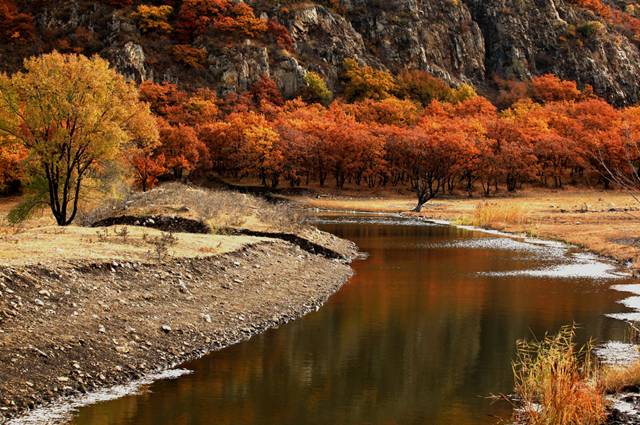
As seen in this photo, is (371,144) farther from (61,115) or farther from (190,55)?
(61,115)

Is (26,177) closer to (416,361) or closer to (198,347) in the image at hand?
(198,347)

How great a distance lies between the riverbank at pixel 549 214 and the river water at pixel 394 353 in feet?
19.0

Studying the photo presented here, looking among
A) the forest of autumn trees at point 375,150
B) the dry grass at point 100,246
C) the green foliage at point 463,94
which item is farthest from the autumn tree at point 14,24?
the dry grass at point 100,246

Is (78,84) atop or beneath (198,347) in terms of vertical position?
atop

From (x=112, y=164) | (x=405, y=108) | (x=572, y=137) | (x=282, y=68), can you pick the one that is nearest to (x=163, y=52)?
(x=282, y=68)

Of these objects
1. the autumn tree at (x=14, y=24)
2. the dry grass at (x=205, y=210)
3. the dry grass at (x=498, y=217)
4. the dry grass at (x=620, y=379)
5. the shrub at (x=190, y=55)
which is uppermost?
the autumn tree at (x=14, y=24)

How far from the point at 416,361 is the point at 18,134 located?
2995 centimetres

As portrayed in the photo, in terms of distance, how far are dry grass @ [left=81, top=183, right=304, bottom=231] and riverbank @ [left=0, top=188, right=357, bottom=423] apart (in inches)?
287

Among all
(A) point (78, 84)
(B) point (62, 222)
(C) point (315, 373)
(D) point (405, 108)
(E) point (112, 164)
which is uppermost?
(D) point (405, 108)

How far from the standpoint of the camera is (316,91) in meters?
179

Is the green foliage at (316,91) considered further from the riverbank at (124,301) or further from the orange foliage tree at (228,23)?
the riverbank at (124,301)

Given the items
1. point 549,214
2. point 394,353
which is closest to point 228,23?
point 549,214

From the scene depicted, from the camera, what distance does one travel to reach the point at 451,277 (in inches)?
1517

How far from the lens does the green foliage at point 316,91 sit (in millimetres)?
178000
